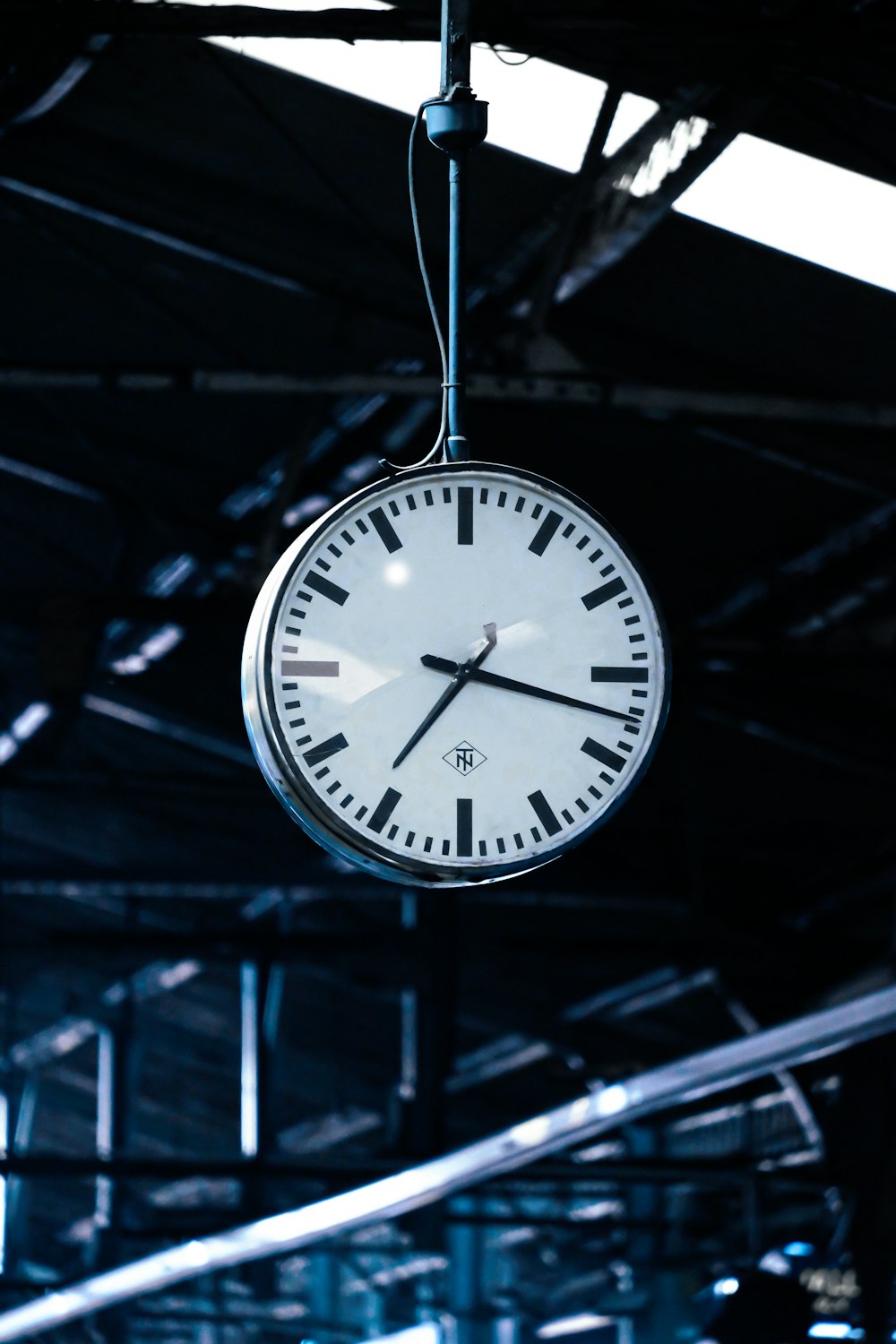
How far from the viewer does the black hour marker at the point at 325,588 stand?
12.3 feet

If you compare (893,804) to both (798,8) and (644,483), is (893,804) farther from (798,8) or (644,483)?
(798,8)

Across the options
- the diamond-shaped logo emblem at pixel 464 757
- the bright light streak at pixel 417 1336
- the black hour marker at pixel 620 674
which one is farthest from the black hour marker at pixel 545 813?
the bright light streak at pixel 417 1336

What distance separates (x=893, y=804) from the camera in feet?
42.7

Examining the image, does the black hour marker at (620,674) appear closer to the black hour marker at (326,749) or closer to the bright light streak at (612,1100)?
the black hour marker at (326,749)

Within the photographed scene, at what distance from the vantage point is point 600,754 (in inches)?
147

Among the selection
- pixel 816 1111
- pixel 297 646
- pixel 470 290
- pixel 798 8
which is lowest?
pixel 297 646

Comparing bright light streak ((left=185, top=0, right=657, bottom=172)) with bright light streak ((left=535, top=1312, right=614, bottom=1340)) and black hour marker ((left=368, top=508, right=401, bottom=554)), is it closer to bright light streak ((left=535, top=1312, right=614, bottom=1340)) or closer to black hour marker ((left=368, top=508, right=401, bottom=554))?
black hour marker ((left=368, top=508, right=401, bottom=554))

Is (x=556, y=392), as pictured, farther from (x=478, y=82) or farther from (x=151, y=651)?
(x=151, y=651)

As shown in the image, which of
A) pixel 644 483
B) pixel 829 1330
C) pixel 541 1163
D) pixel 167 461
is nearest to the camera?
pixel 644 483

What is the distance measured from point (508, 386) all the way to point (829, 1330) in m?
7.12

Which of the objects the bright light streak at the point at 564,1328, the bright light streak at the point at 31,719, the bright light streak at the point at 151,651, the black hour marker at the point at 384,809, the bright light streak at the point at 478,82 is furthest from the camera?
the bright light streak at the point at 564,1328

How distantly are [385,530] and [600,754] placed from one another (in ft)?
1.78

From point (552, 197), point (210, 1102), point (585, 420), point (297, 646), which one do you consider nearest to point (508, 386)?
point (552, 197)

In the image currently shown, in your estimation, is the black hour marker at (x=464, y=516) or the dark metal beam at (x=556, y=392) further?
the dark metal beam at (x=556, y=392)
